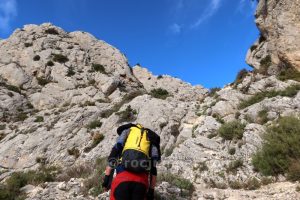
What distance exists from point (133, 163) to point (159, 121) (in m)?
14.1

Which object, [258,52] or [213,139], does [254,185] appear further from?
[258,52]

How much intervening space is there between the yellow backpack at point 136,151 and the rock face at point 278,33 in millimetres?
17915

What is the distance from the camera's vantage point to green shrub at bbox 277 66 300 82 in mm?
19578

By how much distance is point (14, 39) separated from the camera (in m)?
44.0

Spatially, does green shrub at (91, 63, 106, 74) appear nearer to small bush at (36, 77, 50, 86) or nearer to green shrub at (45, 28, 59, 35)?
small bush at (36, 77, 50, 86)

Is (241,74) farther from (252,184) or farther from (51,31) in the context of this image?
(51,31)

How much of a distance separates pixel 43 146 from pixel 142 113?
694 centimetres

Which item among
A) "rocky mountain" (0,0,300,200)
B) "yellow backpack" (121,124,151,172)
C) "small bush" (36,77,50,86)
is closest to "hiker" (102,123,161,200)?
"yellow backpack" (121,124,151,172)

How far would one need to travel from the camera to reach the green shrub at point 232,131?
45.3 feet

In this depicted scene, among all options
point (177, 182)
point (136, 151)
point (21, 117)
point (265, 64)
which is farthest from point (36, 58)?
point (136, 151)

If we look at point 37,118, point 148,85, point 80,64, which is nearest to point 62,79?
point 80,64

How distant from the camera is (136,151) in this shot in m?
5.49

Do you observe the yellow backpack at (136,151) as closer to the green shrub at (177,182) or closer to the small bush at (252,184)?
the green shrub at (177,182)

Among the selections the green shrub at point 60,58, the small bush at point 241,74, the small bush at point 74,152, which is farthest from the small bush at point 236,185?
the green shrub at point 60,58
